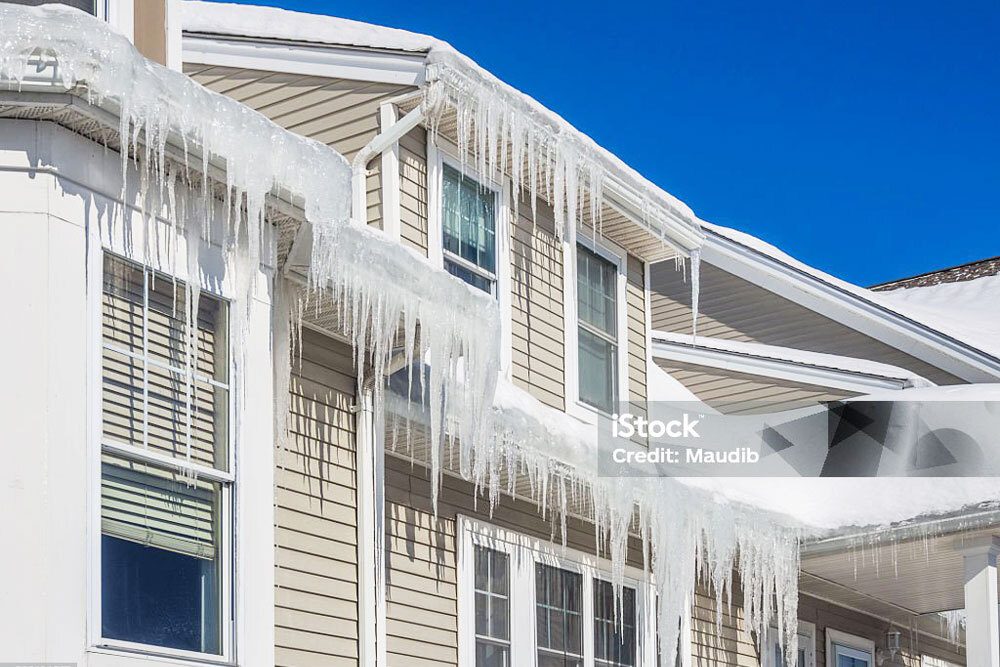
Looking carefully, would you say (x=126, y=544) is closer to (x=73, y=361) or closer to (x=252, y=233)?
(x=73, y=361)

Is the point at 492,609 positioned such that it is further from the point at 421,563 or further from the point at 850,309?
the point at 850,309

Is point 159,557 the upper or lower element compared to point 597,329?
lower

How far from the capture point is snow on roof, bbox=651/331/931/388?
1459cm

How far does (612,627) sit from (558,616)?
81cm

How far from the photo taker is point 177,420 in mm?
6336

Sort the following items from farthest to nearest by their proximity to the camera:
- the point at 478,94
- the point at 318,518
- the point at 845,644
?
the point at 845,644 → the point at 478,94 → the point at 318,518

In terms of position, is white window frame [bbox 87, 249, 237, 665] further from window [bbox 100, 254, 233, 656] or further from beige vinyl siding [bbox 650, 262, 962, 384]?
beige vinyl siding [bbox 650, 262, 962, 384]

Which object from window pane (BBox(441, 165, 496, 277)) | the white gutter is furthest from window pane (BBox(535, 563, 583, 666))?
the white gutter

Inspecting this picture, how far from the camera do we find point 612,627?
1134 cm

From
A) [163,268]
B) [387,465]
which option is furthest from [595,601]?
[163,268]

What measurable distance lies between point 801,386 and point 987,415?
8.76 ft

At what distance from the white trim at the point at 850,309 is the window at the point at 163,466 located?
9721 mm

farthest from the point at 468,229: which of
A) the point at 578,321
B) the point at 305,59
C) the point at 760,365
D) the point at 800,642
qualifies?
the point at 800,642

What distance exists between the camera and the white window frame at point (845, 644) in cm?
1468
